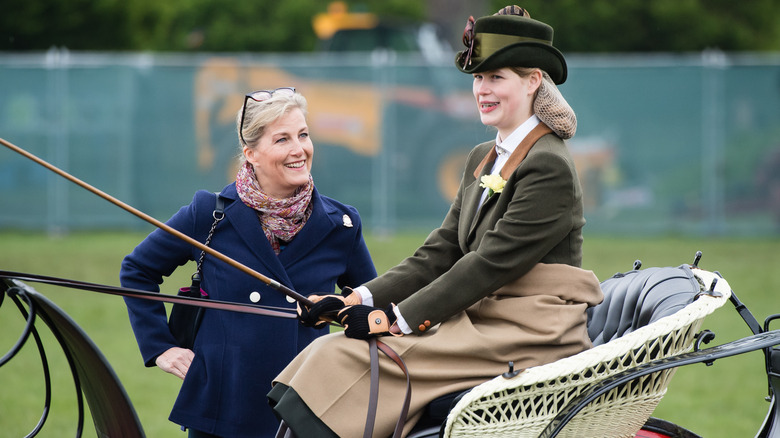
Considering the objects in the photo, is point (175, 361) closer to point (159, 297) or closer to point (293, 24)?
point (159, 297)

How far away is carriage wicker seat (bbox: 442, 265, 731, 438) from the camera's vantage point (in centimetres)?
279

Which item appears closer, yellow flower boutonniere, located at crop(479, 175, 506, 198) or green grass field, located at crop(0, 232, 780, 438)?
yellow flower boutonniere, located at crop(479, 175, 506, 198)

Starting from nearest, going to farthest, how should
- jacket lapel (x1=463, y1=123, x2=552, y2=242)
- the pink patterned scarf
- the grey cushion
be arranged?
1. the grey cushion
2. jacket lapel (x1=463, y1=123, x2=552, y2=242)
3. the pink patterned scarf

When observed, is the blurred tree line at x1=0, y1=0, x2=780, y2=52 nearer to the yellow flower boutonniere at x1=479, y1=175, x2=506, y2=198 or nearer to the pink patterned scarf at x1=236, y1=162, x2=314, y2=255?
the pink patterned scarf at x1=236, y1=162, x2=314, y2=255

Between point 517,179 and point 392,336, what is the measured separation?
0.63m

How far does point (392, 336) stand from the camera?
→ 3012 mm

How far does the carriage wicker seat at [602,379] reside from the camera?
2.79 metres

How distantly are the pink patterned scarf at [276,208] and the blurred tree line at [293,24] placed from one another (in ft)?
68.9

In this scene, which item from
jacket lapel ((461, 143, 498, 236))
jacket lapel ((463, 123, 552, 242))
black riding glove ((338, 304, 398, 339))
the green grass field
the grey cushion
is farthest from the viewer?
the green grass field

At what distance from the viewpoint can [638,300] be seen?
3.24 meters

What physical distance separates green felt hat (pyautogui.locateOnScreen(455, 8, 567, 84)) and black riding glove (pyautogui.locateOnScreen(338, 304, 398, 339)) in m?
0.85

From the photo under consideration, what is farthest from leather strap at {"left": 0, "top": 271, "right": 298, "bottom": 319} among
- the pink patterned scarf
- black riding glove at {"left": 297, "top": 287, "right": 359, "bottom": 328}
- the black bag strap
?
the pink patterned scarf

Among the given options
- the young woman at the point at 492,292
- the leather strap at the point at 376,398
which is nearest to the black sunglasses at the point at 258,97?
the young woman at the point at 492,292

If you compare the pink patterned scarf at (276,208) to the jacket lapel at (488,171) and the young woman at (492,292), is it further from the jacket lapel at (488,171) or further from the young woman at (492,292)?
the jacket lapel at (488,171)
